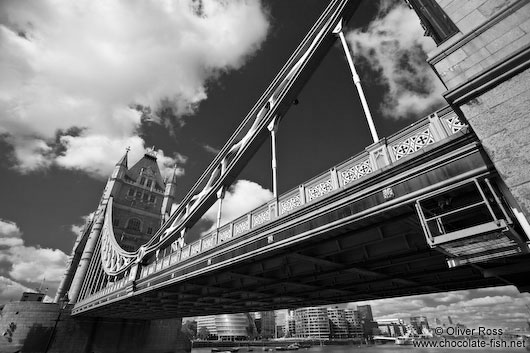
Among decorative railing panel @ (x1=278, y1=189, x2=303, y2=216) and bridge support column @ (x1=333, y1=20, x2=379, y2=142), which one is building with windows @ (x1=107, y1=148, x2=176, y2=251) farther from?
bridge support column @ (x1=333, y1=20, x2=379, y2=142)

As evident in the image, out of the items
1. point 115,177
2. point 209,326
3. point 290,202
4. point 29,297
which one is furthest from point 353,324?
point 290,202

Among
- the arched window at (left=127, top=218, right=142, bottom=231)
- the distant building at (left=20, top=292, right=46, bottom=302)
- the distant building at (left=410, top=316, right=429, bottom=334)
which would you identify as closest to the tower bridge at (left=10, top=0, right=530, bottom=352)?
the distant building at (left=20, top=292, right=46, bottom=302)

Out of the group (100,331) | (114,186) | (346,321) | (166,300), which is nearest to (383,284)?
(166,300)

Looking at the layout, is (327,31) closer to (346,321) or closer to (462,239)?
(462,239)

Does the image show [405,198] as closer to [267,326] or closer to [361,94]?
[361,94]

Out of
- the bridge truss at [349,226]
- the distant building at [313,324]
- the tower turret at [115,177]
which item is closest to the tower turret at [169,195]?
the tower turret at [115,177]

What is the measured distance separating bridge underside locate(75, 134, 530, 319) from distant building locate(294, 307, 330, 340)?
13606 centimetres

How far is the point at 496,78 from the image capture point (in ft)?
14.9

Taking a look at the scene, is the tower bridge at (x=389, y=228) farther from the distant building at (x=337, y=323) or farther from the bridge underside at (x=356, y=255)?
the distant building at (x=337, y=323)

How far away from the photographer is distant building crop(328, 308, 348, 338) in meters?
140

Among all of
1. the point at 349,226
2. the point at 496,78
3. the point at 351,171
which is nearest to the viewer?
the point at 496,78

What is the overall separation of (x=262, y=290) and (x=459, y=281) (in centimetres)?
1055

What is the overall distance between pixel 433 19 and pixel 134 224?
6224 centimetres

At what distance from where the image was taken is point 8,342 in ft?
102
